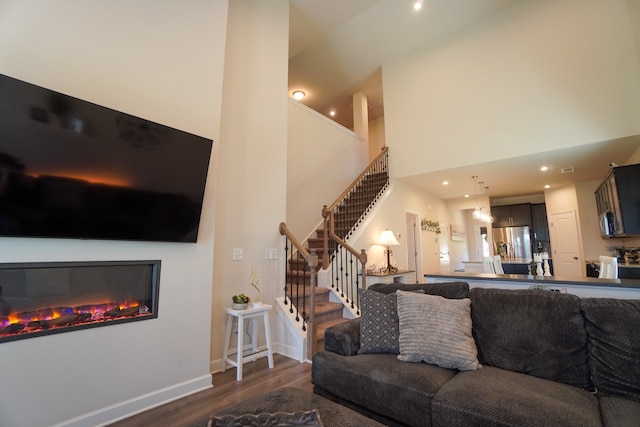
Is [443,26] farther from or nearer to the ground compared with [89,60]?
farther from the ground

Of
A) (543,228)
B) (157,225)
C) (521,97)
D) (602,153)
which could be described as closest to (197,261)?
(157,225)

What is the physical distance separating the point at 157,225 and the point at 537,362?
2.86 metres

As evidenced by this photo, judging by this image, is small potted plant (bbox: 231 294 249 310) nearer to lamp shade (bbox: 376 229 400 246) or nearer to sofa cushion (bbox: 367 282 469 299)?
sofa cushion (bbox: 367 282 469 299)

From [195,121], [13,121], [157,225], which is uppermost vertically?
[195,121]

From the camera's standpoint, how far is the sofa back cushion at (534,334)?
173 cm

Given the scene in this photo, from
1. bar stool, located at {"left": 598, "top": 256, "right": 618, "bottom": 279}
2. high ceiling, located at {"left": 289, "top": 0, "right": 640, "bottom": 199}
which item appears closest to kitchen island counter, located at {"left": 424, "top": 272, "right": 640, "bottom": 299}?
bar stool, located at {"left": 598, "top": 256, "right": 618, "bottom": 279}

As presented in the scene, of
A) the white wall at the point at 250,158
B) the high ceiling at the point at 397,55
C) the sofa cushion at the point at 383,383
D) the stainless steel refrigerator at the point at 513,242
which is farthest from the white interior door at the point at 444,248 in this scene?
the sofa cushion at the point at 383,383

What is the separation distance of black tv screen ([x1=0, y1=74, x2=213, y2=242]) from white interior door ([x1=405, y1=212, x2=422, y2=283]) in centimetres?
572

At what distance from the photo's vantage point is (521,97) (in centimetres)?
505

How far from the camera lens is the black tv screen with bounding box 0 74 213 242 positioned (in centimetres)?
176

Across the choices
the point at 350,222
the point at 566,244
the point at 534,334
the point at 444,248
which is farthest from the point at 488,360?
the point at 444,248

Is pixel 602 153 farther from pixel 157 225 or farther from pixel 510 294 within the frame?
pixel 157 225

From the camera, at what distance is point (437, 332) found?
1.96m

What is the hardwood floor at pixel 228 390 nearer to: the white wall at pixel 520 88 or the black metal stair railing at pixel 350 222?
the black metal stair railing at pixel 350 222
